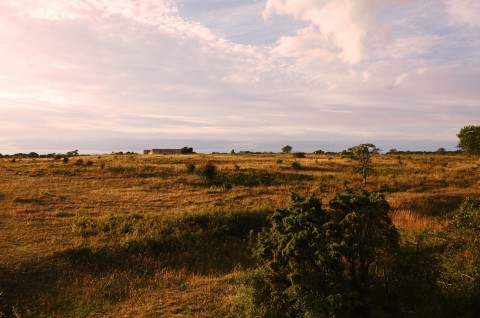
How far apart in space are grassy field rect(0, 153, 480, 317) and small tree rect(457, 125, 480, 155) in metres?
8.45

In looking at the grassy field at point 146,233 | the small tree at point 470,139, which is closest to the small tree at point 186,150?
the grassy field at point 146,233

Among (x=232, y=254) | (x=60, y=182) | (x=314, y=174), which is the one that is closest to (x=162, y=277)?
(x=232, y=254)

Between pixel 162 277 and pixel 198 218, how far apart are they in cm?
698

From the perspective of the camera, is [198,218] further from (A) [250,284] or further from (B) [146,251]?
(A) [250,284]

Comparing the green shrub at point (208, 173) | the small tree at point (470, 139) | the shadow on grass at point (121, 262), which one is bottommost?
the shadow on grass at point (121, 262)

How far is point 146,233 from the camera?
17.2 m

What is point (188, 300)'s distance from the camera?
10727mm

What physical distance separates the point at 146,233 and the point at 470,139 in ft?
141

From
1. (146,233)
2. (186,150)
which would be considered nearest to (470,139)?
(146,233)

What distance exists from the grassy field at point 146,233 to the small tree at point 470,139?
27.7ft

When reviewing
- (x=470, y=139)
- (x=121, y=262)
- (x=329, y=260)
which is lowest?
(x=121, y=262)

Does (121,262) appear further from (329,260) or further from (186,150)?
(186,150)

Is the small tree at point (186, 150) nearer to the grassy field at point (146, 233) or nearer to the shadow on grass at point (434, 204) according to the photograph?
the grassy field at point (146, 233)

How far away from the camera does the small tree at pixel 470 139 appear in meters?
42.6
